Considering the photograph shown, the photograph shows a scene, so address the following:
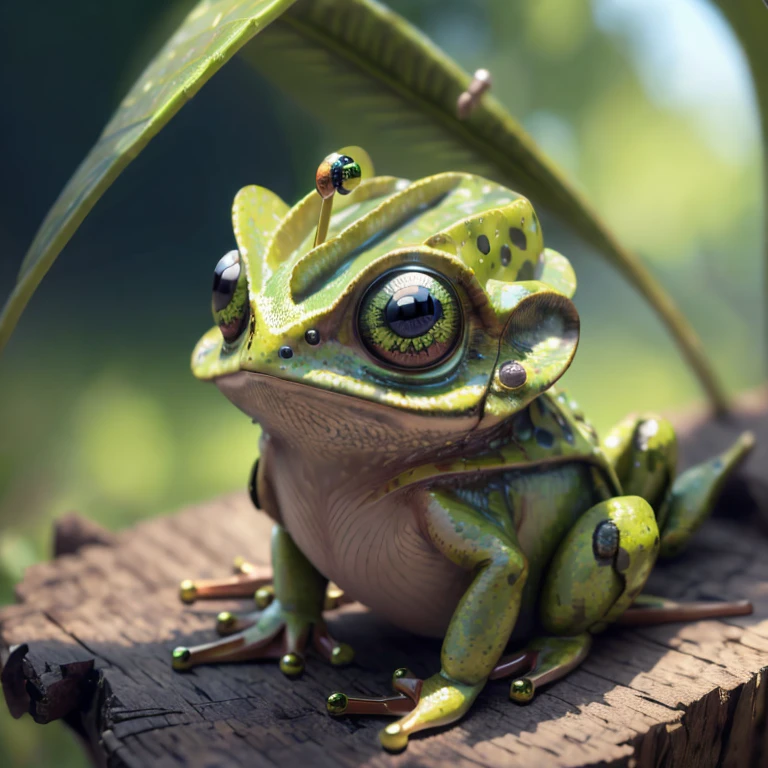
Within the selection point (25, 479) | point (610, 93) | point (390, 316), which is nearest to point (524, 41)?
point (610, 93)

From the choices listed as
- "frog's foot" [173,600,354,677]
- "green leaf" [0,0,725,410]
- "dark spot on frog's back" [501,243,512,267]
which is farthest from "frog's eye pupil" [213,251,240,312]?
"frog's foot" [173,600,354,677]

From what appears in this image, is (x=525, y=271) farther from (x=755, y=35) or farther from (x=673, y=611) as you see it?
(x=755, y=35)

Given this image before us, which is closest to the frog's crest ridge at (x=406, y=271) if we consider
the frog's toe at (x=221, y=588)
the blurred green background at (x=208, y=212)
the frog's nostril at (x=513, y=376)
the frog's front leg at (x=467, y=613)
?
the frog's nostril at (x=513, y=376)

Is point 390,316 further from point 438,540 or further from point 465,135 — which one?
point 465,135

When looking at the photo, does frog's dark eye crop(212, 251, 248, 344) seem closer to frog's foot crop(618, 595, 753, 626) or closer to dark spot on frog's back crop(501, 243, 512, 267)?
dark spot on frog's back crop(501, 243, 512, 267)

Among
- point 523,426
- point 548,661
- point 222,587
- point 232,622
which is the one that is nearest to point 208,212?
point 222,587

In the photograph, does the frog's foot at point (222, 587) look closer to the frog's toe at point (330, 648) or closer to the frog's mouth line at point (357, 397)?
the frog's toe at point (330, 648)

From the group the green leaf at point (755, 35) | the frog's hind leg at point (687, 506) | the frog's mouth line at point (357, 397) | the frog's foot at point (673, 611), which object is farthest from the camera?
the green leaf at point (755, 35)
